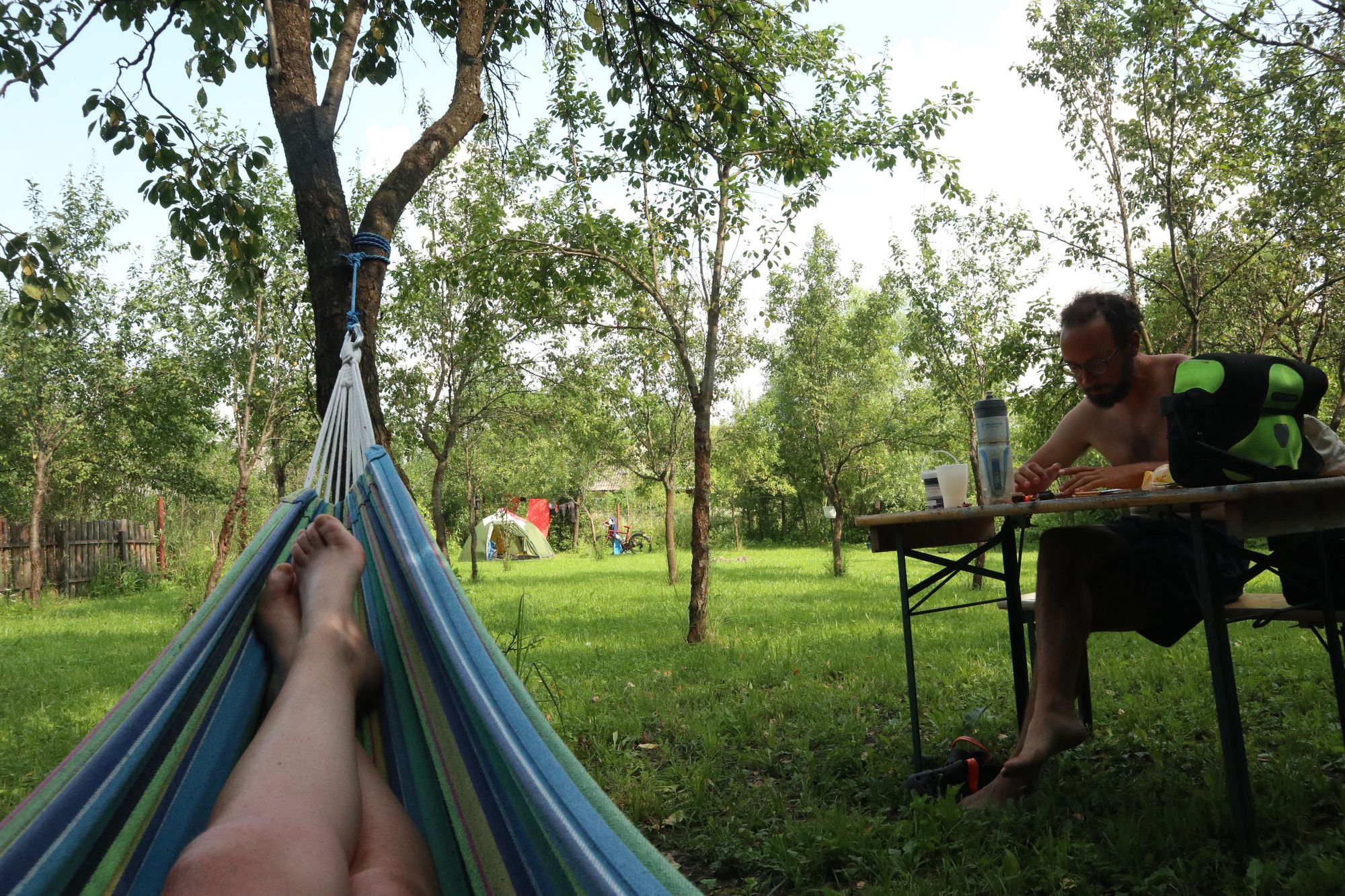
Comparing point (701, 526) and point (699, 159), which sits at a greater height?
point (699, 159)

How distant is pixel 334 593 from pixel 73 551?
13026 millimetres

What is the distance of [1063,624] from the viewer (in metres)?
1.89

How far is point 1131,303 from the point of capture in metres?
2.11

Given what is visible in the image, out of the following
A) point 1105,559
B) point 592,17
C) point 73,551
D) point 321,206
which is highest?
point 592,17

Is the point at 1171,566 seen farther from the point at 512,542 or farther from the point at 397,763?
the point at 512,542

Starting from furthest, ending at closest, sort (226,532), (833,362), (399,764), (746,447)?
1. (746,447)
2. (833,362)
3. (226,532)
4. (399,764)

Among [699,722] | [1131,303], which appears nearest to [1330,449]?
[1131,303]

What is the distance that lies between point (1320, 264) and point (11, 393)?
1372 centimetres

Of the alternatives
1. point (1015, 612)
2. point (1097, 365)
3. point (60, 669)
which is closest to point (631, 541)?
point (60, 669)

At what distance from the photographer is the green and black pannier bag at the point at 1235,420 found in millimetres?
1586

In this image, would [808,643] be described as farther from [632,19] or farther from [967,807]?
[632,19]

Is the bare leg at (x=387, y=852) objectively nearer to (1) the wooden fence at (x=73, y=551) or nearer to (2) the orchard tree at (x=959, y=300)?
(2) the orchard tree at (x=959, y=300)

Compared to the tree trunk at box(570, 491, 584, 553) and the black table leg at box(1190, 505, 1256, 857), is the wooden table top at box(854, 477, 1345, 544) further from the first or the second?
the tree trunk at box(570, 491, 584, 553)

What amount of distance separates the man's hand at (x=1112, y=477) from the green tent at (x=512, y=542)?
58.8ft
